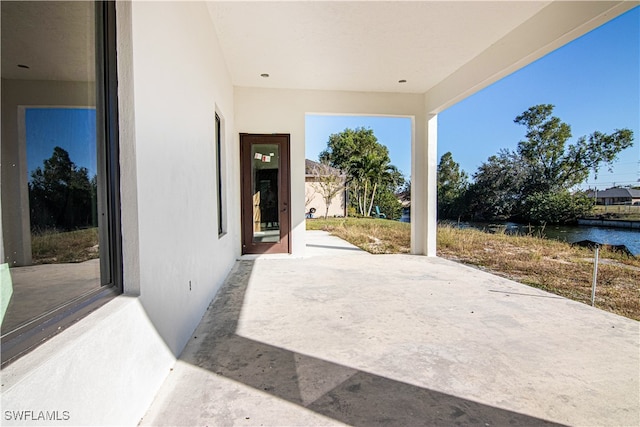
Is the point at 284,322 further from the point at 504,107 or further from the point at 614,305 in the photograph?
the point at 504,107

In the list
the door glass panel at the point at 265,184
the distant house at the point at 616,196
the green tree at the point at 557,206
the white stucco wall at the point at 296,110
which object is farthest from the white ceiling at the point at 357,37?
the green tree at the point at 557,206

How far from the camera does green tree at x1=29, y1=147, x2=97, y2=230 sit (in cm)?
110

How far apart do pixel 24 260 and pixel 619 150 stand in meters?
11.3

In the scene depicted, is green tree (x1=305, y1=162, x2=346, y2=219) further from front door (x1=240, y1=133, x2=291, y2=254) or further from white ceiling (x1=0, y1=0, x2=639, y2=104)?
white ceiling (x1=0, y1=0, x2=639, y2=104)

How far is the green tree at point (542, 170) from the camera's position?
8.34 metres

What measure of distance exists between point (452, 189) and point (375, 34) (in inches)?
352

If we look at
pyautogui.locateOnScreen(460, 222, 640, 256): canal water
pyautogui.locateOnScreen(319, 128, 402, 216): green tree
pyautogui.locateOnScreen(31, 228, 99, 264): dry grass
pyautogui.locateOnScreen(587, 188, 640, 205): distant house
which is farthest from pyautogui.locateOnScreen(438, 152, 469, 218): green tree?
pyautogui.locateOnScreen(31, 228, 99, 264): dry grass

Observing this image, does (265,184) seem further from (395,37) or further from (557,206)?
(557,206)

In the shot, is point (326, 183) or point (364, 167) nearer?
point (326, 183)

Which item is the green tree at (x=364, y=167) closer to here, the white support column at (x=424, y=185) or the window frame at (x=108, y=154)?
the white support column at (x=424, y=185)

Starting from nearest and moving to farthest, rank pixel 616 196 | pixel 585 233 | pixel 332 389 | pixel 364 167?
1. pixel 332 389
2. pixel 616 196
3. pixel 585 233
4. pixel 364 167

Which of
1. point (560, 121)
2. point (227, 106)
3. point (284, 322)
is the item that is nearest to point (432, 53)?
point (227, 106)

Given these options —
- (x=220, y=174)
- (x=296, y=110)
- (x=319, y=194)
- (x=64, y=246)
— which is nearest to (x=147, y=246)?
(x=64, y=246)

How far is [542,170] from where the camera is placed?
10.0 m
